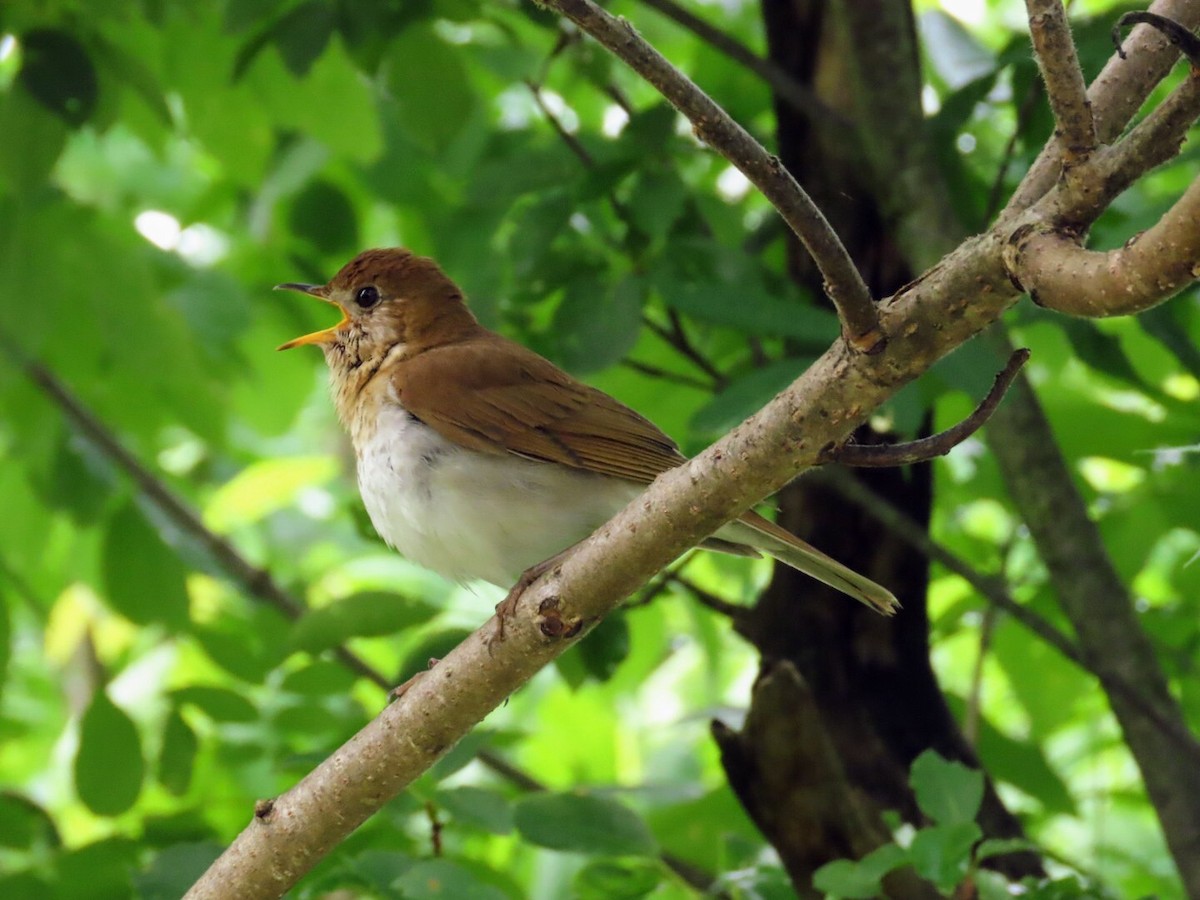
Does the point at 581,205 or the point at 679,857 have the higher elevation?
the point at 581,205

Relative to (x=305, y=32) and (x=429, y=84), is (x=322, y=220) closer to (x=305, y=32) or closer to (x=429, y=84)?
(x=429, y=84)

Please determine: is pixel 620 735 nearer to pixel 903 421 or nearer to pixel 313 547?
pixel 313 547

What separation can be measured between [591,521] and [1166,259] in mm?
2412

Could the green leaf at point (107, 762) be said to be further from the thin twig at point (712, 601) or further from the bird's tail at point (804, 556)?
the bird's tail at point (804, 556)

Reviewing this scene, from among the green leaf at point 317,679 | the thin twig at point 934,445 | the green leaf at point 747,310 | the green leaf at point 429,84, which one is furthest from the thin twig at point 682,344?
the thin twig at point 934,445

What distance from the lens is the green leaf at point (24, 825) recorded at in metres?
4.22

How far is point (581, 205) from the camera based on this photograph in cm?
447

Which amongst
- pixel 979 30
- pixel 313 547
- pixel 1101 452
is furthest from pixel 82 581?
pixel 979 30

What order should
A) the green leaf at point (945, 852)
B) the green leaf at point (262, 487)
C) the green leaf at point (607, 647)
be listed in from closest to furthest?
the green leaf at point (945, 852) < the green leaf at point (607, 647) < the green leaf at point (262, 487)

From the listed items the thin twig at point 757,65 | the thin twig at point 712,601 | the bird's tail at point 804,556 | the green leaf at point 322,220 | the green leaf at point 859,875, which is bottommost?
the green leaf at point 859,875

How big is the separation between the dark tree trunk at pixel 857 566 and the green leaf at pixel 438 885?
3.58 feet

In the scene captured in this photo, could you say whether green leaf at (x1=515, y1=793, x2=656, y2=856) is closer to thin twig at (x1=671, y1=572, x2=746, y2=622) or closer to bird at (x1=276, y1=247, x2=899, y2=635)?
bird at (x1=276, y1=247, x2=899, y2=635)

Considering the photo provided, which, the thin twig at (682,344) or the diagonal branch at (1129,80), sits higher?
the thin twig at (682,344)

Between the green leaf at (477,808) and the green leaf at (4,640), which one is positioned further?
the green leaf at (4,640)
